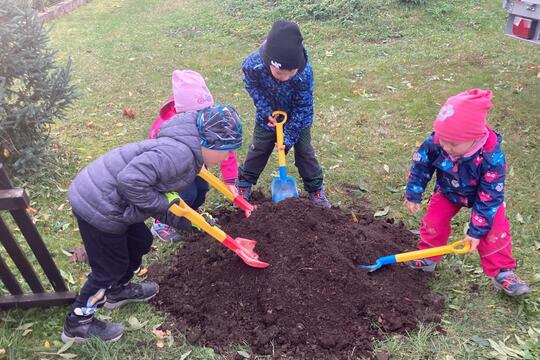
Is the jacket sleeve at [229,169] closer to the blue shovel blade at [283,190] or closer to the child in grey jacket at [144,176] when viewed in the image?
the blue shovel blade at [283,190]

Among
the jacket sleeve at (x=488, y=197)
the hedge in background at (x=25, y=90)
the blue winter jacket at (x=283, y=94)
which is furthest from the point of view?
the hedge in background at (x=25, y=90)

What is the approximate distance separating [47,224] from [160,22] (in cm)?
653

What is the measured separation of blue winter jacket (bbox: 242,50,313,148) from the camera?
3596mm

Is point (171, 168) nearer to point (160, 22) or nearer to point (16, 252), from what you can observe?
point (16, 252)

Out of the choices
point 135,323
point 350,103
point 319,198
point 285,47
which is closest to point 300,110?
point 285,47

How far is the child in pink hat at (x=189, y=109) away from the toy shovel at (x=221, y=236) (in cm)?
61

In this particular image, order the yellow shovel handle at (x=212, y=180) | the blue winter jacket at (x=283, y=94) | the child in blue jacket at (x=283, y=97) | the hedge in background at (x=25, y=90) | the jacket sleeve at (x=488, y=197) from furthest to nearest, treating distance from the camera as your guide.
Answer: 1. the hedge in background at (x=25, y=90)
2. the blue winter jacket at (x=283, y=94)
3. the child in blue jacket at (x=283, y=97)
4. the yellow shovel handle at (x=212, y=180)
5. the jacket sleeve at (x=488, y=197)

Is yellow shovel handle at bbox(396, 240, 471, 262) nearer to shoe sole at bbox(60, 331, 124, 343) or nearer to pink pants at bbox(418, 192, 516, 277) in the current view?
pink pants at bbox(418, 192, 516, 277)

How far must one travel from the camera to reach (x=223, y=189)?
130 inches

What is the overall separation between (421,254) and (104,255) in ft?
6.07

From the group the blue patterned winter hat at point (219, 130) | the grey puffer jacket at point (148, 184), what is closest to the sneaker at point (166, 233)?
the grey puffer jacket at point (148, 184)

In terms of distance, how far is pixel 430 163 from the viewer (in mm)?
3051

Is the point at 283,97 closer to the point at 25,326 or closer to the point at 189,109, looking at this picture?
the point at 189,109

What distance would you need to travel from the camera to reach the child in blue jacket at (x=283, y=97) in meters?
3.27
